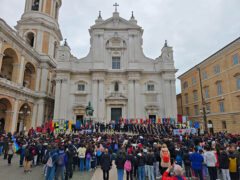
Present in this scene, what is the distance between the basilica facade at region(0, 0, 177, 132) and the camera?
93.8 feet

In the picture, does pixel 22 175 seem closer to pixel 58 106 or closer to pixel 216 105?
pixel 58 106

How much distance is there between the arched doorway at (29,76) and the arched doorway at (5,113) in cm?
637

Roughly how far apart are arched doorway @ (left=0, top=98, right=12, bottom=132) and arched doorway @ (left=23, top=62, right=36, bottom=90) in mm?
6374

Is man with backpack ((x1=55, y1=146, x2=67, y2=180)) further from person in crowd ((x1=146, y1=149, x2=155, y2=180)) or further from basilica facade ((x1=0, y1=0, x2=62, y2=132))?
basilica facade ((x1=0, y1=0, x2=62, y2=132))

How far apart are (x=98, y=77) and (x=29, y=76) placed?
1392 centimetres

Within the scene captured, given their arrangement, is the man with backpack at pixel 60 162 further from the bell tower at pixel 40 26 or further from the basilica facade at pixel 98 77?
the bell tower at pixel 40 26

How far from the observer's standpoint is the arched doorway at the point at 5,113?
76.8 feet

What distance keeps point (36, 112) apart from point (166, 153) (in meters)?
28.7

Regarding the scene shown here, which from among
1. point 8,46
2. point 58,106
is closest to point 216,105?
point 58,106

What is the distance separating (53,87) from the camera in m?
36.5

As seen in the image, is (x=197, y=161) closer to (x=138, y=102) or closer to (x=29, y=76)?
(x=138, y=102)

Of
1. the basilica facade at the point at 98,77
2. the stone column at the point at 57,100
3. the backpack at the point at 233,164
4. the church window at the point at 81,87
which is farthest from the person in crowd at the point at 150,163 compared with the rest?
the church window at the point at 81,87

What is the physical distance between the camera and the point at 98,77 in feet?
97.5

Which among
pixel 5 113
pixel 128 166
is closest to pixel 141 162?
pixel 128 166
